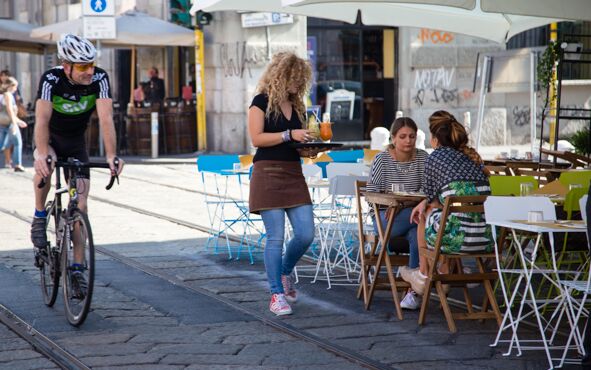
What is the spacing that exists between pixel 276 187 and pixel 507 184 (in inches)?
73.0

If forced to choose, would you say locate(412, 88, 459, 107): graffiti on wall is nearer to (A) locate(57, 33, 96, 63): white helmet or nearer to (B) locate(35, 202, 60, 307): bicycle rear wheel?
(B) locate(35, 202, 60, 307): bicycle rear wheel

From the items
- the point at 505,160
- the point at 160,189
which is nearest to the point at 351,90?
the point at 160,189

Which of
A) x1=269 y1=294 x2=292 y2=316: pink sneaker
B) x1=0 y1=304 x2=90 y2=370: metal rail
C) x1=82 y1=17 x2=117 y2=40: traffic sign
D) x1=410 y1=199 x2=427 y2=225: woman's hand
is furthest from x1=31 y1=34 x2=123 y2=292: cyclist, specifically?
x1=82 y1=17 x2=117 y2=40: traffic sign

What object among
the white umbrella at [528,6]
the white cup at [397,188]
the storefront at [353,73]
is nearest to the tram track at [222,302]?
the white cup at [397,188]

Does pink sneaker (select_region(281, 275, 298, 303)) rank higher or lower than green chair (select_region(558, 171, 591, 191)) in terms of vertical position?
lower

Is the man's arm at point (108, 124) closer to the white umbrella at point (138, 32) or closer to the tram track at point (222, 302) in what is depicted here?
the tram track at point (222, 302)

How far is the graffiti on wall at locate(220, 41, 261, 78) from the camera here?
85.7 feet

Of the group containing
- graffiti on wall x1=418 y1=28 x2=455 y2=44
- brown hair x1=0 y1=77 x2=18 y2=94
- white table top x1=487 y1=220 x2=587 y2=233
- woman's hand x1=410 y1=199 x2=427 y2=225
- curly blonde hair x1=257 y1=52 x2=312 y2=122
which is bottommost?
woman's hand x1=410 y1=199 x2=427 y2=225

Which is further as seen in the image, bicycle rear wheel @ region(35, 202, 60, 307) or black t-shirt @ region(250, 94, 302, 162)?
black t-shirt @ region(250, 94, 302, 162)

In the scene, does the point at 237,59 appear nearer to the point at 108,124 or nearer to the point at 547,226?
the point at 108,124

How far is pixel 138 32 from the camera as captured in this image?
83.7 ft

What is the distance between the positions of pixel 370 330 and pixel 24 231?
6.07m

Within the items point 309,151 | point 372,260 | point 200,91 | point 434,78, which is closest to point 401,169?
point 372,260

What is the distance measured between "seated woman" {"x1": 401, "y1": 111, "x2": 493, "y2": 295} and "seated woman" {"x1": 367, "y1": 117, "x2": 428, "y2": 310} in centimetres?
45
